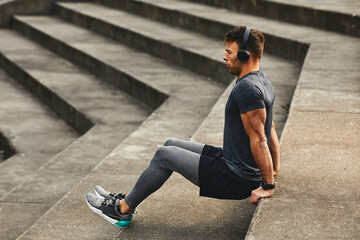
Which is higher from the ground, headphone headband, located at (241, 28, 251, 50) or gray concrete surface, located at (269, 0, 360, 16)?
headphone headband, located at (241, 28, 251, 50)

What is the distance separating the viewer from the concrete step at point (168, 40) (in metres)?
6.83

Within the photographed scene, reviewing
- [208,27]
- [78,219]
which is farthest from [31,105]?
[78,219]

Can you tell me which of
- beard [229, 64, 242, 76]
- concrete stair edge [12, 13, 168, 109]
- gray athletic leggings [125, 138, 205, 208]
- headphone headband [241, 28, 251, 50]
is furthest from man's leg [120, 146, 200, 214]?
concrete stair edge [12, 13, 168, 109]

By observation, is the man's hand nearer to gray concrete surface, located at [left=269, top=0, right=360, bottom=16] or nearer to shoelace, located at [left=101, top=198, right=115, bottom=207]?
shoelace, located at [left=101, top=198, right=115, bottom=207]

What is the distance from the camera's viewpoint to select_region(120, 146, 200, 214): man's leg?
3539 millimetres

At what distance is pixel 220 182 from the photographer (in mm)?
3451

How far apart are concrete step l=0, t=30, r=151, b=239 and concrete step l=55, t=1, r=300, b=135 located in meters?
1.07

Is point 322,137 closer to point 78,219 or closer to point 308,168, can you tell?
point 308,168

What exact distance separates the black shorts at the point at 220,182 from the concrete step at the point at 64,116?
5.94 ft

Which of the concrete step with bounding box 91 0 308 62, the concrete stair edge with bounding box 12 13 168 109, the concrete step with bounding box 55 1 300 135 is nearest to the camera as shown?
the concrete step with bounding box 55 1 300 135

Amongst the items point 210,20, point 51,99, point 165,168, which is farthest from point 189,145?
point 210,20

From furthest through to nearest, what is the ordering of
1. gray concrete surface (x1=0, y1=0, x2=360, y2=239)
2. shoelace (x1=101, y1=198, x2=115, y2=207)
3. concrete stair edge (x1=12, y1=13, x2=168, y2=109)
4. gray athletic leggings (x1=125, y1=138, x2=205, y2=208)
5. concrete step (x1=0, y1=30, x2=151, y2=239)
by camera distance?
concrete stair edge (x1=12, y1=13, x2=168, y2=109), concrete step (x1=0, y1=30, x2=151, y2=239), shoelace (x1=101, y1=198, x2=115, y2=207), gray athletic leggings (x1=125, y1=138, x2=205, y2=208), gray concrete surface (x1=0, y1=0, x2=360, y2=239)

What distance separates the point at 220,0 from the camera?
1071 centimetres

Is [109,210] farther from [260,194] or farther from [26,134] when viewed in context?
[26,134]
